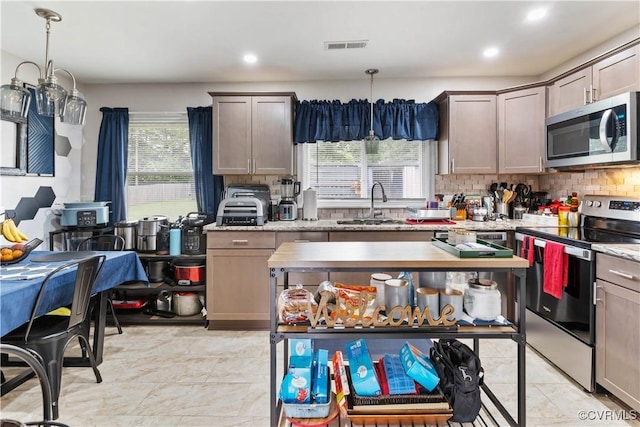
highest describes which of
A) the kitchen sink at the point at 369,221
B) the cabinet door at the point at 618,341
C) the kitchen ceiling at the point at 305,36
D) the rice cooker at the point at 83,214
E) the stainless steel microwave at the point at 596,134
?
the kitchen ceiling at the point at 305,36

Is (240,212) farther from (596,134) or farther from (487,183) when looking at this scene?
(596,134)

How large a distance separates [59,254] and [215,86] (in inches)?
92.7

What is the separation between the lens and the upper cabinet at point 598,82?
7.55ft

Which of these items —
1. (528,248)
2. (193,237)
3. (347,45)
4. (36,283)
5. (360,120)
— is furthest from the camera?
(360,120)

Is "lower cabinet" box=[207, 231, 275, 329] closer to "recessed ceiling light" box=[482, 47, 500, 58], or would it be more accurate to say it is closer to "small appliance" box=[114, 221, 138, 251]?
"small appliance" box=[114, 221, 138, 251]

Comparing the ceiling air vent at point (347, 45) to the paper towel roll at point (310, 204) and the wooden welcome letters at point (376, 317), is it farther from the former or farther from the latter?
the wooden welcome letters at point (376, 317)

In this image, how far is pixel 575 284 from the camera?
2.33 m

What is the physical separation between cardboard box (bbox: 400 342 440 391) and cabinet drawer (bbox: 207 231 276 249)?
6.19 ft

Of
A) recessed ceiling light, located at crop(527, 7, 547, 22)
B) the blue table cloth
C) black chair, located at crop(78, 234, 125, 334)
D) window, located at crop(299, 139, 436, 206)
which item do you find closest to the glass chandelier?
the blue table cloth

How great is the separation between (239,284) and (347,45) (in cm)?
228

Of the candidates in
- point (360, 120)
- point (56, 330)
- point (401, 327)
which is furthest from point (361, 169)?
point (56, 330)

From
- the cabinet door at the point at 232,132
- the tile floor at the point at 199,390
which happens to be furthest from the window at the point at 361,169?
the tile floor at the point at 199,390

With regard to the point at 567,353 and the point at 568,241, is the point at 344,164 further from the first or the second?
the point at 567,353

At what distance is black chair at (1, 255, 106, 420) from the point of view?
1.95 metres
